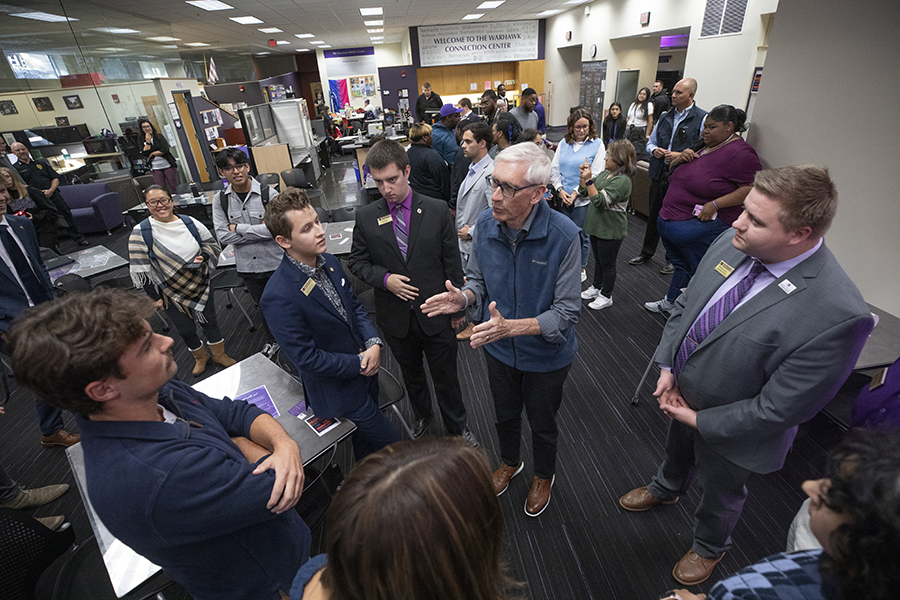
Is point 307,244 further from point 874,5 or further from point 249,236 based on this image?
point 874,5

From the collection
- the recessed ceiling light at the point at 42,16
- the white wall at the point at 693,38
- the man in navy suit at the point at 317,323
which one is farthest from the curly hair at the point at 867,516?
the recessed ceiling light at the point at 42,16

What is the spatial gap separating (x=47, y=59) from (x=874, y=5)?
1093 centimetres

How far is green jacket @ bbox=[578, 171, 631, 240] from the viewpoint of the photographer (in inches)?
136

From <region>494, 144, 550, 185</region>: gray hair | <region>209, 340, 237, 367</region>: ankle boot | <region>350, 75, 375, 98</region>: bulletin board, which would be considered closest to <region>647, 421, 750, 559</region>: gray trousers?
<region>494, 144, 550, 185</region>: gray hair

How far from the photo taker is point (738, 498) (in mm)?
1636

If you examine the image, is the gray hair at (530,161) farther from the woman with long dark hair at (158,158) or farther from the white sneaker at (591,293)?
the woman with long dark hair at (158,158)

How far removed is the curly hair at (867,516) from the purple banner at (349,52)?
68.7ft

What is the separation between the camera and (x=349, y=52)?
17.8 meters

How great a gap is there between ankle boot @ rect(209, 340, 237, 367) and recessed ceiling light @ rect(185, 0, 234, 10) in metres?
7.28

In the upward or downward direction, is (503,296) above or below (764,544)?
above

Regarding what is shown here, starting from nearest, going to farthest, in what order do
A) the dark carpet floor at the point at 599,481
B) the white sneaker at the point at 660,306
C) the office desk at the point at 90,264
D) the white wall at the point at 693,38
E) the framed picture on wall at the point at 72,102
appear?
Result: the dark carpet floor at the point at 599,481 → the office desk at the point at 90,264 → the white sneaker at the point at 660,306 → the white wall at the point at 693,38 → the framed picture on wall at the point at 72,102

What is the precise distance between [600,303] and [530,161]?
2.86 m

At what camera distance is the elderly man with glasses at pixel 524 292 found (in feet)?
5.10

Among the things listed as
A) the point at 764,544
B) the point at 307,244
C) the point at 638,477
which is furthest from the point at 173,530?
the point at 764,544
